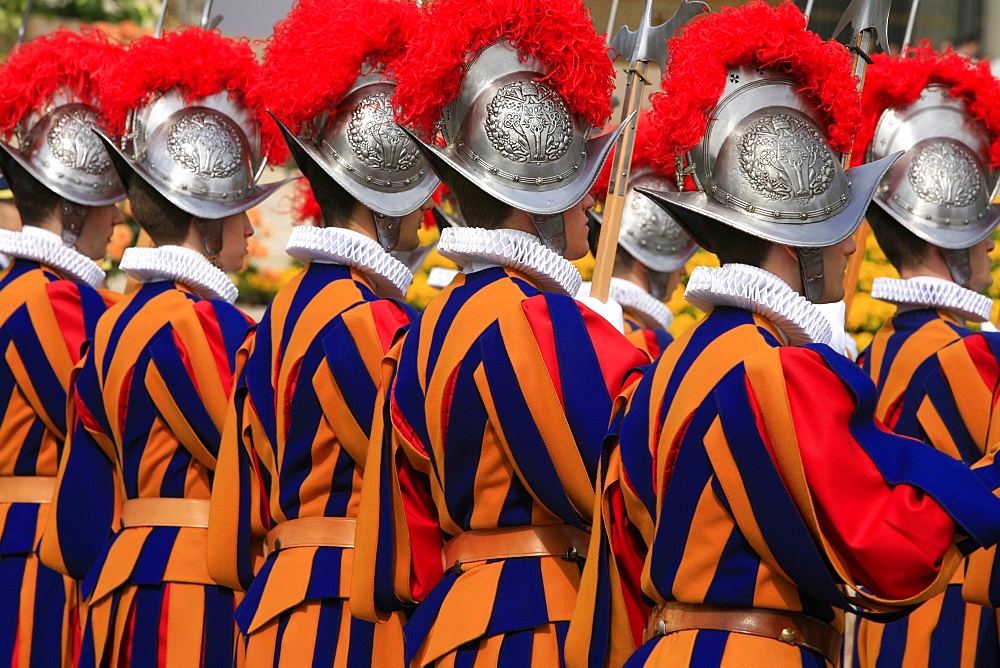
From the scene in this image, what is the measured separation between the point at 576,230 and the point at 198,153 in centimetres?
203

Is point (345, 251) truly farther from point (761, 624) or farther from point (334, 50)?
point (761, 624)

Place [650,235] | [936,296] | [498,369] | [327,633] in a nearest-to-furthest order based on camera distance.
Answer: [498,369]
[327,633]
[936,296]
[650,235]

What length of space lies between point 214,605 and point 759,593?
247cm

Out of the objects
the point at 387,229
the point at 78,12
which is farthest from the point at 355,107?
the point at 78,12

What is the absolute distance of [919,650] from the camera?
4977 millimetres

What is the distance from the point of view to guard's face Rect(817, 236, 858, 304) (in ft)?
12.3

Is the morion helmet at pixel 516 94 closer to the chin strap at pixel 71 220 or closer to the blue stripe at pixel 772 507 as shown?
the blue stripe at pixel 772 507

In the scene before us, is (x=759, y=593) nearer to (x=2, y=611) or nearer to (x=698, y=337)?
(x=698, y=337)

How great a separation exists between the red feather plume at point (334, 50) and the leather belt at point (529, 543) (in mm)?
1799

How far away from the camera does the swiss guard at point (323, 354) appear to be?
4402 millimetres

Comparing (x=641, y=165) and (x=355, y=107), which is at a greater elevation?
(x=355, y=107)

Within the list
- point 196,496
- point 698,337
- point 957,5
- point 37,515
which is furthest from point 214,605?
point 957,5

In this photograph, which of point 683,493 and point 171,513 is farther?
point 171,513

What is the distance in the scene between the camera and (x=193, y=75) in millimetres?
5805
